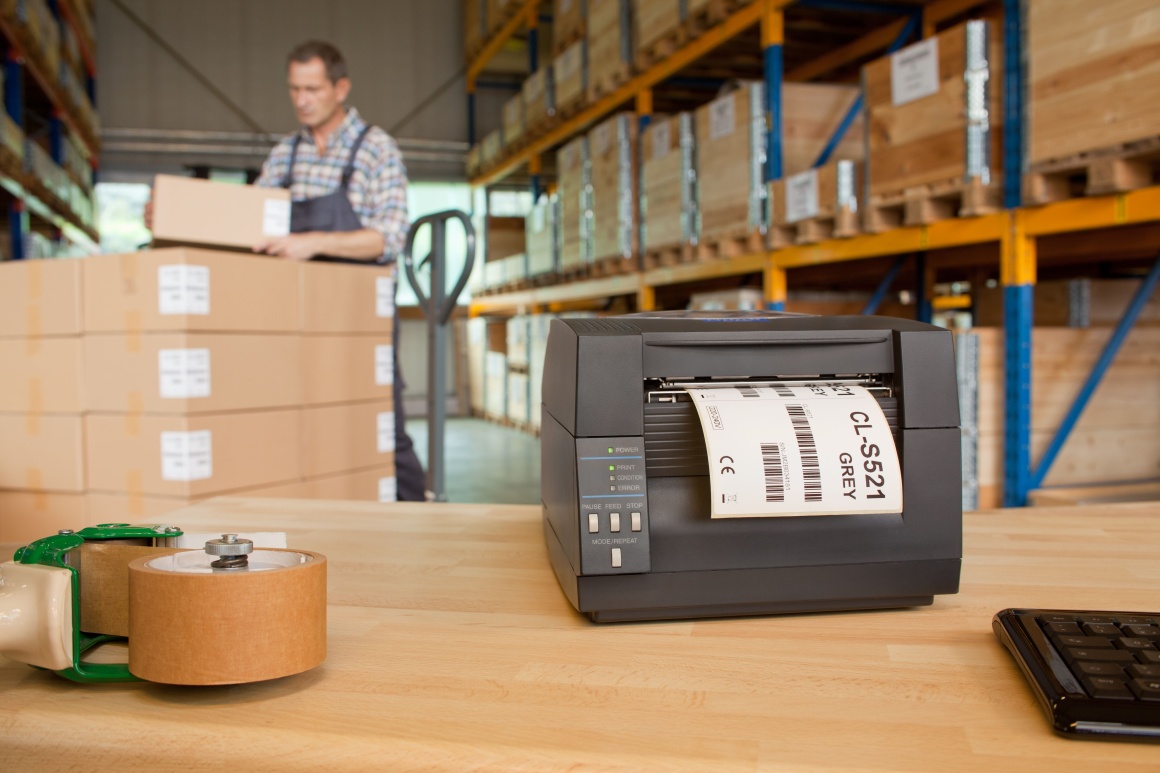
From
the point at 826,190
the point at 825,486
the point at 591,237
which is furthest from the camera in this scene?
the point at 591,237

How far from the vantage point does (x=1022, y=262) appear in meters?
3.22

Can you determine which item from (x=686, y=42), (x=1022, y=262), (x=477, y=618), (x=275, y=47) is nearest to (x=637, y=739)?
(x=477, y=618)

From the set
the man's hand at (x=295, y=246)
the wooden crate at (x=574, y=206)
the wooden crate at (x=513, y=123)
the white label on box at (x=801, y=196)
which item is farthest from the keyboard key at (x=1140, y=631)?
the wooden crate at (x=513, y=123)

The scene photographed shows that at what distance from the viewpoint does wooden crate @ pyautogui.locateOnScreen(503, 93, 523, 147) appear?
337 inches

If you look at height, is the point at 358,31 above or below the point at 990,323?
above

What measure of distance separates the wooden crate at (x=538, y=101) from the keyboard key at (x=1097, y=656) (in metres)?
7.23

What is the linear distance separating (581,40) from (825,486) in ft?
21.1

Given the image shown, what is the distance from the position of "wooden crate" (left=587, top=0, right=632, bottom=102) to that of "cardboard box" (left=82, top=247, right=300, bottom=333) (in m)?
3.69

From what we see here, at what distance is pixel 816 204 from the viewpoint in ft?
13.3

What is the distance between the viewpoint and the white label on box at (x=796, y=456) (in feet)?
2.50

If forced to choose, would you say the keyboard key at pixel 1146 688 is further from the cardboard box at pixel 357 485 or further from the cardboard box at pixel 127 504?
the cardboard box at pixel 357 485

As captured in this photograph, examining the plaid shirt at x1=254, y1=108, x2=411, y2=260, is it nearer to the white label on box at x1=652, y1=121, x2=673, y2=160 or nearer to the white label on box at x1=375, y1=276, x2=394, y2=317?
the white label on box at x1=375, y1=276, x2=394, y2=317

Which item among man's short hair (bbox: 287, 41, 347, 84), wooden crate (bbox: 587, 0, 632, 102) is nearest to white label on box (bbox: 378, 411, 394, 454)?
man's short hair (bbox: 287, 41, 347, 84)

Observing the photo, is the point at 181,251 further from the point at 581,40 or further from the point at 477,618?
the point at 581,40
